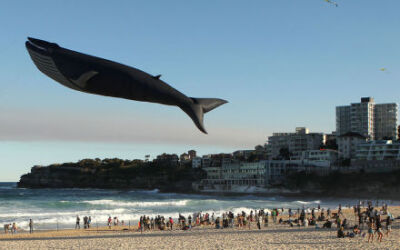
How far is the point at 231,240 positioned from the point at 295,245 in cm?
416

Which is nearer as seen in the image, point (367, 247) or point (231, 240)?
point (367, 247)

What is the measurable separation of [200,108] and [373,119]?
572ft

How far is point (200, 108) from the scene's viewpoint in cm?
1057

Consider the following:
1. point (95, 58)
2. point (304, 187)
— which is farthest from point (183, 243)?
point (304, 187)

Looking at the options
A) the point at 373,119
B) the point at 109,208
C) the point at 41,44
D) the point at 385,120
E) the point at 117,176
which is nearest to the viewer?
the point at 41,44

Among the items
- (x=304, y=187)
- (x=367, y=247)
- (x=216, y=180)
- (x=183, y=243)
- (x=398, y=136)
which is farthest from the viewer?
(x=398, y=136)

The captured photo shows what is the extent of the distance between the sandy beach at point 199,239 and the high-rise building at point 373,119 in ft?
464

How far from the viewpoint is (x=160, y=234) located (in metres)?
32.2

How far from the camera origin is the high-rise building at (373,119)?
170262mm

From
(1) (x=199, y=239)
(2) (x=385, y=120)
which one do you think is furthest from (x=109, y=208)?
(2) (x=385, y=120)

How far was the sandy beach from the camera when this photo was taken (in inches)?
1007

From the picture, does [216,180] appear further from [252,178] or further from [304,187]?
[304,187]

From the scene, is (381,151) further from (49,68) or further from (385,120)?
(49,68)

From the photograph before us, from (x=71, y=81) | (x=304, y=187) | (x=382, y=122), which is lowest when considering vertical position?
(x=304, y=187)
